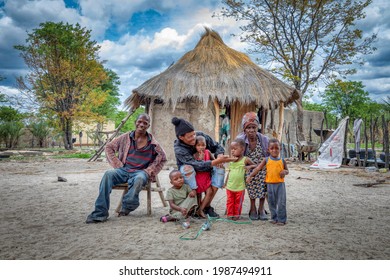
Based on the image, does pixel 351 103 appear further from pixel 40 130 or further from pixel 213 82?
pixel 40 130

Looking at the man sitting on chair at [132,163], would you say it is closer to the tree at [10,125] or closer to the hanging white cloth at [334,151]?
the hanging white cloth at [334,151]

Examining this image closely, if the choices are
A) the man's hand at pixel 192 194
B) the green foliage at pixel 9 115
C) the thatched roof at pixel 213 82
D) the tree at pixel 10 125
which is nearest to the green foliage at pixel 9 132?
the tree at pixel 10 125

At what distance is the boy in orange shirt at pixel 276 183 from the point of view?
9.71 feet

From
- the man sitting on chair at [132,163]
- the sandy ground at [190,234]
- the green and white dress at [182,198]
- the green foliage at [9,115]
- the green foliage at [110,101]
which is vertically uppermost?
the green foliage at [110,101]

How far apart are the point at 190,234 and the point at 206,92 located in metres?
6.24

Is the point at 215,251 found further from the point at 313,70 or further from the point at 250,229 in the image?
the point at 313,70

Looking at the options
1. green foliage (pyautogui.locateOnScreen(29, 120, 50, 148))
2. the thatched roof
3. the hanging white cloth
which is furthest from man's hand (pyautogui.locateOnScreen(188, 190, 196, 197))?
green foliage (pyautogui.locateOnScreen(29, 120, 50, 148))

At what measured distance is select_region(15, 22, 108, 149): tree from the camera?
575 inches

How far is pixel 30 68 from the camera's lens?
14516 millimetres

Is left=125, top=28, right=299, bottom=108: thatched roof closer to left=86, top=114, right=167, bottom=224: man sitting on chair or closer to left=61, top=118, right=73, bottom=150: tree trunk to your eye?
left=86, top=114, right=167, bottom=224: man sitting on chair

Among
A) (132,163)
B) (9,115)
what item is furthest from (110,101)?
(132,163)

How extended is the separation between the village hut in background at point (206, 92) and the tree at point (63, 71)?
310 inches

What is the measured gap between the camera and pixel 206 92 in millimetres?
8500
